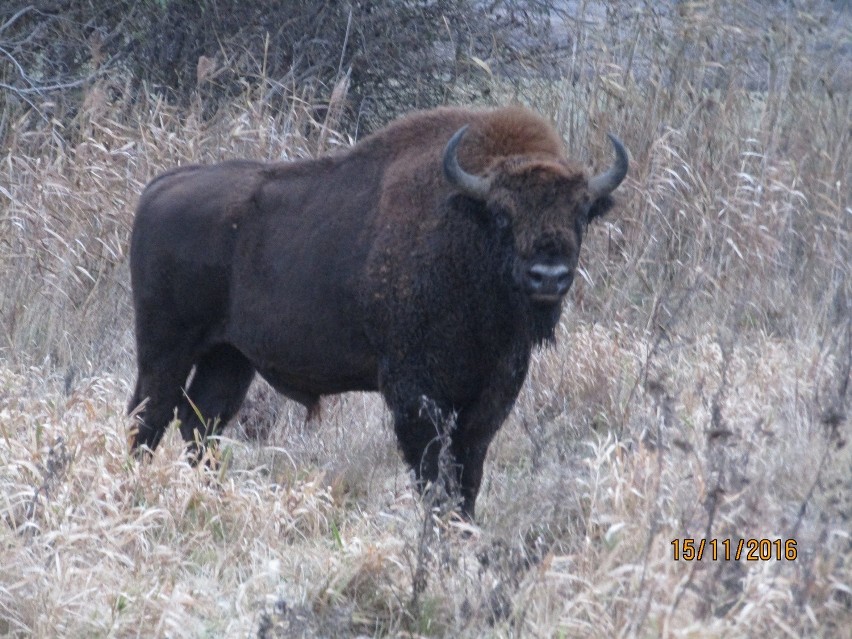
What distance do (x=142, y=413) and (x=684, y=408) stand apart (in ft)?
9.58

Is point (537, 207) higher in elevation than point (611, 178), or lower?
lower

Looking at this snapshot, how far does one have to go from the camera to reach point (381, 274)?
571cm

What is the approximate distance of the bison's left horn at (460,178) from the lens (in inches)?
213

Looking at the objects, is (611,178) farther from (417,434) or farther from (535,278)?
(417,434)

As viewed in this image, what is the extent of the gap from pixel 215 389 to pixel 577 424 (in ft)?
6.82

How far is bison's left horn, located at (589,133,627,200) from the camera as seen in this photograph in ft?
18.4

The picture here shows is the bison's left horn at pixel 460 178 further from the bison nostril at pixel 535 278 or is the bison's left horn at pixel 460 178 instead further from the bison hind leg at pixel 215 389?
the bison hind leg at pixel 215 389

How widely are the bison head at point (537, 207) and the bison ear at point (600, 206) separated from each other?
5 centimetres

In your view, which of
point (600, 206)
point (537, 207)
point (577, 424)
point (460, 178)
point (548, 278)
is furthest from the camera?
point (577, 424)

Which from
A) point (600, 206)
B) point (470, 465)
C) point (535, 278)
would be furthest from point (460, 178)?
point (470, 465)

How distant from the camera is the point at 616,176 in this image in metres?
5.68
